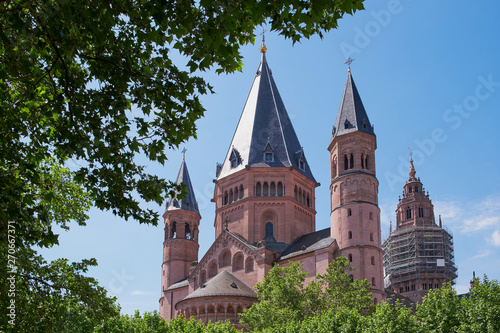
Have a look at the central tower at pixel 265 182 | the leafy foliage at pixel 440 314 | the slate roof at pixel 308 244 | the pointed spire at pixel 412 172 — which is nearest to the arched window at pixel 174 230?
the central tower at pixel 265 182

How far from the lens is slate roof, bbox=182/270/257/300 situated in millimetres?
55438

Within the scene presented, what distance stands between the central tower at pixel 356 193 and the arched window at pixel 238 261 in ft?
34.7

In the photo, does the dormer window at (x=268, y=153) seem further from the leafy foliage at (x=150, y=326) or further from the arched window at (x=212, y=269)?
the leafy foliage at (x=150, y=326)

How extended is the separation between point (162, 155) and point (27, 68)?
11.2 ft

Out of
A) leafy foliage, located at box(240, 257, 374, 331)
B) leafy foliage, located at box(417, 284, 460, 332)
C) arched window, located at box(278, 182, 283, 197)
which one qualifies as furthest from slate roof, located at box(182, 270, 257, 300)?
leafy foliage, located at box(417, 284, 460, 332)

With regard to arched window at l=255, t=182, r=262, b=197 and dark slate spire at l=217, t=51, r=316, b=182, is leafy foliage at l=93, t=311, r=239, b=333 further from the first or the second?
dark slate spire at l=217, t=51, r=316, b=182

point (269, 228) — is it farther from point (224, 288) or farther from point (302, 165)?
point (224, 288)

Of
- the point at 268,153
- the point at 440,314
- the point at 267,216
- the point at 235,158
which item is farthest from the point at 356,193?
the point at 440,314

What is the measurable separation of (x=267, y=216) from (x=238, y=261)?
646 centimetres

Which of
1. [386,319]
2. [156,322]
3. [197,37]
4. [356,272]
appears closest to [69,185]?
[197,37]

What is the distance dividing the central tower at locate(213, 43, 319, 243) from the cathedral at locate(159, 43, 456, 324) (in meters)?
0.11

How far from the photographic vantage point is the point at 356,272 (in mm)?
53594

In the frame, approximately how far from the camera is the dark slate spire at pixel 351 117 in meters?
60.7

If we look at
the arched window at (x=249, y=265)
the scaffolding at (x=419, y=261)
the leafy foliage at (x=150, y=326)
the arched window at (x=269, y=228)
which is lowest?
the leafy foliage at (x=150, y=326)
